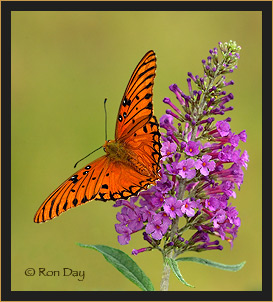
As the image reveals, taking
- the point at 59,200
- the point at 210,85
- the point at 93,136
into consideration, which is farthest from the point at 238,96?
the point at 59,200

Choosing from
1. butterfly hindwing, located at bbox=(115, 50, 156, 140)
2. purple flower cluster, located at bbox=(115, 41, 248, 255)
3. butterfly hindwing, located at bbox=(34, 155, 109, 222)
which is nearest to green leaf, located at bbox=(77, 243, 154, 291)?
purple flower cluster, located at bbox=(115, 41, 248, 255)

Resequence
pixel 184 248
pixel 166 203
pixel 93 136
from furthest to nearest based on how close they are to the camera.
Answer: pixel 93 136 → pixel 184 248 → pixel 166 203

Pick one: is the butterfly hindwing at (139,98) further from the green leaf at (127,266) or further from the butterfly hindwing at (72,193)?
the green leaf at (127,266)

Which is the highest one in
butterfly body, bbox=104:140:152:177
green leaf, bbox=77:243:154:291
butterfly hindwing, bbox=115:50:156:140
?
butterfly hindwing, bbox=115:50:156:140

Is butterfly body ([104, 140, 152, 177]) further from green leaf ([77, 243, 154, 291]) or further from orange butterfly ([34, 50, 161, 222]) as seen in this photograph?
green leaf ([77, 243, 154, 291])

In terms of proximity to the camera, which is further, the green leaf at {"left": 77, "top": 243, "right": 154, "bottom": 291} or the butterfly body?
the butterfly body

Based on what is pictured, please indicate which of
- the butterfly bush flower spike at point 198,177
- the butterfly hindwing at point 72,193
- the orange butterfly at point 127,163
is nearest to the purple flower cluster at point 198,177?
the butterfly bush flower spike at point 198,177

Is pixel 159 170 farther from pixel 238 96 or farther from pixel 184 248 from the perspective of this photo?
pixel 238 96
